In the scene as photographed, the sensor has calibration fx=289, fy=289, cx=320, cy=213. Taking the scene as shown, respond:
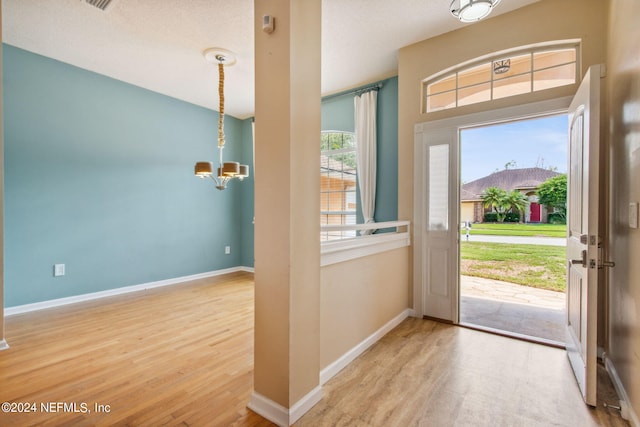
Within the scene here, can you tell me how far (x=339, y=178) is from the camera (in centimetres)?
474

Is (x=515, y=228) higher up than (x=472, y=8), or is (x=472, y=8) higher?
(x=472, y=8)

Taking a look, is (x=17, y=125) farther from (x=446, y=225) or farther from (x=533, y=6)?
(x=533, y=6)

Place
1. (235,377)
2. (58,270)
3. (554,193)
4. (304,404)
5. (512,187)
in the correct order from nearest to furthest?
(304,404), (235,377), (58,270), (554,193), (512,187)

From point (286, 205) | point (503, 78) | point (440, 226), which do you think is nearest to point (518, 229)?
point (440, 226)

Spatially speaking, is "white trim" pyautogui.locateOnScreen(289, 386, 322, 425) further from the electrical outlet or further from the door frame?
the electrical outlet

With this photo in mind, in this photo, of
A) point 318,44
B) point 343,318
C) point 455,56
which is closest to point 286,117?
point 318,44

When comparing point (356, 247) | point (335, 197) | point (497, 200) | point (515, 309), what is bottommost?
point (515, 309)

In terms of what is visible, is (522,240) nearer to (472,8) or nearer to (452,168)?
(452,168)

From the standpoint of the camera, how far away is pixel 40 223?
349 cm

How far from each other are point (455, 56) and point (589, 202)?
6.81 ft

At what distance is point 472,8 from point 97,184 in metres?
4.68

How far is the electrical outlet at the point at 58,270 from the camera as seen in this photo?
358 centimetres

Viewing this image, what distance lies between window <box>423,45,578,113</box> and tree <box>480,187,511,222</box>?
639 centimetres

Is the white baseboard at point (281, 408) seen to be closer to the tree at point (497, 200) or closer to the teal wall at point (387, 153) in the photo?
the teal wall at point (387, 153)
